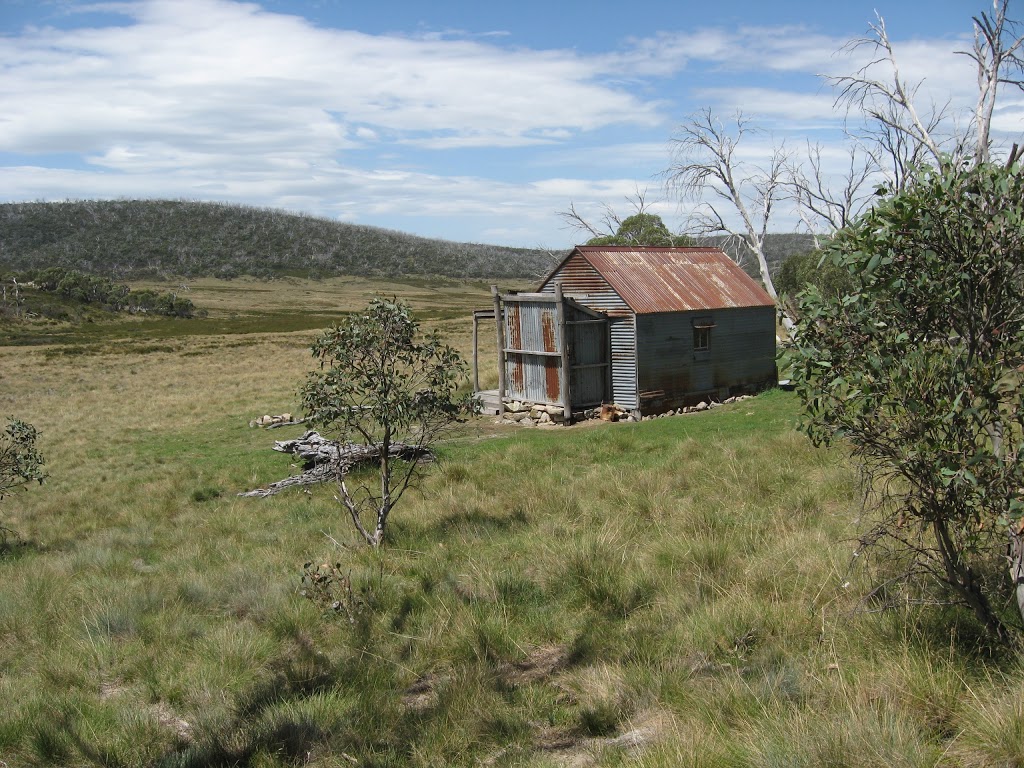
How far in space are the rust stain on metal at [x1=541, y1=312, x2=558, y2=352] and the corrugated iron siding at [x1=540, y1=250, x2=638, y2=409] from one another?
0.96 m

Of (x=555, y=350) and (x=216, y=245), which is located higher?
(x=216, y=245)

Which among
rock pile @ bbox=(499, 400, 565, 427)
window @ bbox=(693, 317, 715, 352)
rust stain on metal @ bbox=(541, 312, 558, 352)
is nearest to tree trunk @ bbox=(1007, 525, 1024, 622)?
rock pile @ bbox=(499, 400, 565, 427)

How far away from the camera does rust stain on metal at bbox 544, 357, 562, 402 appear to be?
63.0 feet

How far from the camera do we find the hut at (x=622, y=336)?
62.4 feet

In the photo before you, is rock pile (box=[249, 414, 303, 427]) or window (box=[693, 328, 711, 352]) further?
rock pile (box=[249, 414, 303, 427])

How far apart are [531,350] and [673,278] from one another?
4445 mm

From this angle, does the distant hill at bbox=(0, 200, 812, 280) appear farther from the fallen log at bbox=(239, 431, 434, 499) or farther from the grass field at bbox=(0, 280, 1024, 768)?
the grass field at bbox=(0, 280, 1024, 768)

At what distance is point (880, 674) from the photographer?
13.9 feet

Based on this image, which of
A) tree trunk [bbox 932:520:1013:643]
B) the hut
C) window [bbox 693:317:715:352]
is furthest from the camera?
window [bbox 693:317:715:352]

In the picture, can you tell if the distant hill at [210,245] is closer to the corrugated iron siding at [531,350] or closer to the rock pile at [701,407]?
the rock pile at [701,407]

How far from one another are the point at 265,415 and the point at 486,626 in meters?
18.7

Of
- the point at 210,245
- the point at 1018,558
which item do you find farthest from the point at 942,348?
the point at 210,245

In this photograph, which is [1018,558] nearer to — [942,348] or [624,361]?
[942,348]

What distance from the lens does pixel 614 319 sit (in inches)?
755
